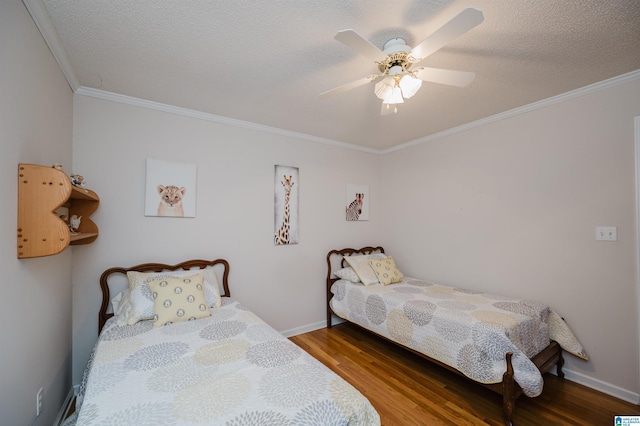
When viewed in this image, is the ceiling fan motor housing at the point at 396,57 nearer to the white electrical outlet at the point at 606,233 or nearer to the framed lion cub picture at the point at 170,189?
the framed lion cub picture at the point at 170,189

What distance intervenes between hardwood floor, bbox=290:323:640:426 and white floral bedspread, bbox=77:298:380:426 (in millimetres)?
999

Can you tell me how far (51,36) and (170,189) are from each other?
129cm

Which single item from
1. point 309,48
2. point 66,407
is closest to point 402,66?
point 309,48

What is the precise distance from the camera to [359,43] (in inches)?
53.4

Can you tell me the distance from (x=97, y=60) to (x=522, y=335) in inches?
145

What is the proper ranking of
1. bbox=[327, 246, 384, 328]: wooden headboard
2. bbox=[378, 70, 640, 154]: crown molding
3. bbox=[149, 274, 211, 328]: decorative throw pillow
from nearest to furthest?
bbox=[149, 274, 211, 328]: decorative throw pillow, bbox=[378, 70, 640, 154]: crown molding, bbox=[327, 246, 384, 328]: wooden headboard

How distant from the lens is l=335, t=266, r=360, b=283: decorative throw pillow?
3305mm

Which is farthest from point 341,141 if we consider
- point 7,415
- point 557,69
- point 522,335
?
point 7,415

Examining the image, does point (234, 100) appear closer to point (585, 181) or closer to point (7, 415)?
point (7, 415)

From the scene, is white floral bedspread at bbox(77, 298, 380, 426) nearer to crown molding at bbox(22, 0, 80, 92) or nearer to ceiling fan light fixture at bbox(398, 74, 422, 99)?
ceiling fan light fixture at bbox(398, 74, 422, 99)

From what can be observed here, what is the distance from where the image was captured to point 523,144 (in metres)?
2.68

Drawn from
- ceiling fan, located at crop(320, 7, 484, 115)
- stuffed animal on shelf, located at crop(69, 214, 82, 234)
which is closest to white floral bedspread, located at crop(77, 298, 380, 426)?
stuffed animal on shelf, located at crop(69, 214, 82, 234)

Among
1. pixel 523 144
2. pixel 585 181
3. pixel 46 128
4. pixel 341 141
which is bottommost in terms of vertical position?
pixel 585 181

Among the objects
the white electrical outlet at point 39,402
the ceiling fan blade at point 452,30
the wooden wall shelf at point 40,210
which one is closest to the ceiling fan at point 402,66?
the ceiling fan blade at point 452,30
